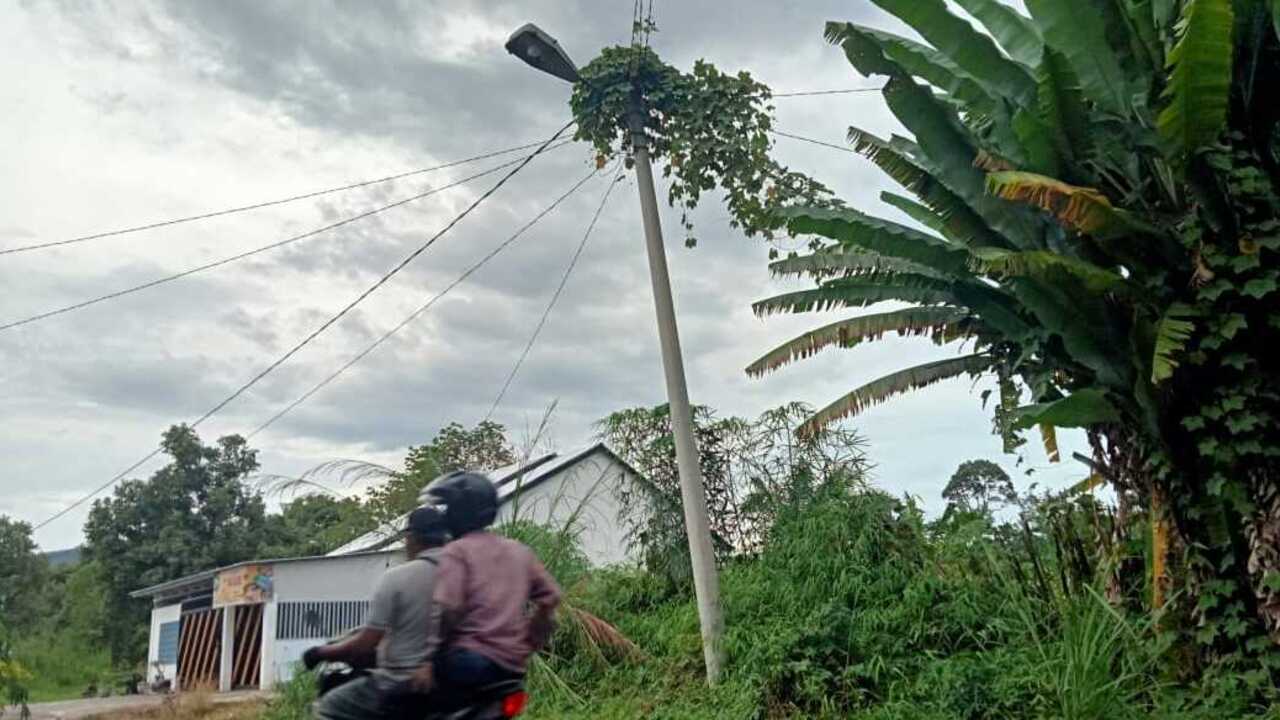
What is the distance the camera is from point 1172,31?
6938mm

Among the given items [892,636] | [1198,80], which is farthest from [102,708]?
[1198,80]

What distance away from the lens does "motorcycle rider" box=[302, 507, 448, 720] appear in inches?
150

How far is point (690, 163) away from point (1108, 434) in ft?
14.6

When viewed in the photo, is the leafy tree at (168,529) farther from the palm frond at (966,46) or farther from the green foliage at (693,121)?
the palm frond at (966,46)

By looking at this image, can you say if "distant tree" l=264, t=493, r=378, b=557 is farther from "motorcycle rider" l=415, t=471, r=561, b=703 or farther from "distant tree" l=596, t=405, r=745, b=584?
"motorcycle rider" l=415, t=471, r=561, b=703

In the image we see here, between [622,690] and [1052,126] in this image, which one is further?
[622,690]

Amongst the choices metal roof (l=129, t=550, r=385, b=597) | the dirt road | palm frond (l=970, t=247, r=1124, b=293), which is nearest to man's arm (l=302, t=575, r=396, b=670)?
palm frond (l=970, t=247, r=1124, b=293)

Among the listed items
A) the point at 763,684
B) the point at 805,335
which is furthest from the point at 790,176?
the point at 763,684

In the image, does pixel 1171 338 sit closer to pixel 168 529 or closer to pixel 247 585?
pixel 247 585

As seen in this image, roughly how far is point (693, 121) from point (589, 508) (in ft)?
22.7

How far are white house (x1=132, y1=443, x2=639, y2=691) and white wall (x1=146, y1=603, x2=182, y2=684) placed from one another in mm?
62

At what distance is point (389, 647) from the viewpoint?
152 inches

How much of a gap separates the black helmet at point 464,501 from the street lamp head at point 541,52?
6.01 metres

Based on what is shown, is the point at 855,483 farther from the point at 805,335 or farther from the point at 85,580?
the point at 85,580
